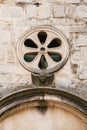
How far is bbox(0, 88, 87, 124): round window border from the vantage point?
6102mm

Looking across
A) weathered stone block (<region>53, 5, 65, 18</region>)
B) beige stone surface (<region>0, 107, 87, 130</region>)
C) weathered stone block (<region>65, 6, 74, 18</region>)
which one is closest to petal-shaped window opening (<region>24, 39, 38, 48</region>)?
weathered stone block (<region>53, 5, 65, 18</region>)

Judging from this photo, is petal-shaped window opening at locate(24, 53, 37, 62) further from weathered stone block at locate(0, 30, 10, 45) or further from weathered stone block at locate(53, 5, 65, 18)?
weathered stone block at locate(53, 5, 65, 18)

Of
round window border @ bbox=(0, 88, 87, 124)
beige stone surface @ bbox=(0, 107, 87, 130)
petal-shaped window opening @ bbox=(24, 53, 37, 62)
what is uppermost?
petal-shaped window opening @ bbox=(24, 53, 37, 62)

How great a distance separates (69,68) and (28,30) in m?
0.62

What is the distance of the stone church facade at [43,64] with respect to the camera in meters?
6.15

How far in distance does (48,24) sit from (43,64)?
0.45 meters

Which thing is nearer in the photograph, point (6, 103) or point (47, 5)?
point (6, 103)

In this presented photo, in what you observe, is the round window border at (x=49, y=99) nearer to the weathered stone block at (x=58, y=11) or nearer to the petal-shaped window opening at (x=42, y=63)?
the petal-shaped window opening at (x=42, y=63)

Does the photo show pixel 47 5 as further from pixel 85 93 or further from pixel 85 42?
pixel 85 93

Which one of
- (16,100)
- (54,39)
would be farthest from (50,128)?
(54,39)

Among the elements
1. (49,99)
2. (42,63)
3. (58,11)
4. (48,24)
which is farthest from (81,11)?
(49,99)

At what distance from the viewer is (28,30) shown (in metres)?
6.44

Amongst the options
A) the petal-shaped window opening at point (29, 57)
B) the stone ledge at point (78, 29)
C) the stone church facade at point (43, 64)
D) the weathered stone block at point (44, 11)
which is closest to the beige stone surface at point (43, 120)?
the stone church facade at point (43, 64)

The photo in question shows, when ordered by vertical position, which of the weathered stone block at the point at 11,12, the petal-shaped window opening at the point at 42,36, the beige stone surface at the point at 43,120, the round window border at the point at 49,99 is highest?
the weathered stone block at the point at 11,12
